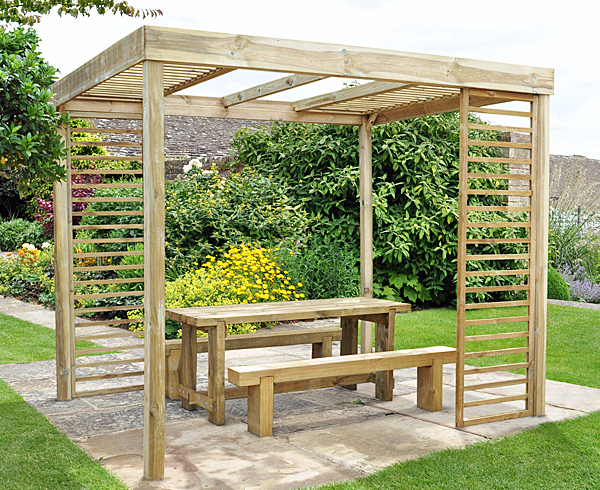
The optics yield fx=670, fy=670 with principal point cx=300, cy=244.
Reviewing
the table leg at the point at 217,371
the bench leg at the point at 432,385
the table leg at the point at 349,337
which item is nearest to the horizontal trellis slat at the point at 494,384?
the bench leg at the point at 432,385

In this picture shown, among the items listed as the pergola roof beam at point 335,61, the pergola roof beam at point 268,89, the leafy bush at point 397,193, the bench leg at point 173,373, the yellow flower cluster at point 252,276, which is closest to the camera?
the pergola roof beam at point 335,61

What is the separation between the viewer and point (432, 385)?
551 cm

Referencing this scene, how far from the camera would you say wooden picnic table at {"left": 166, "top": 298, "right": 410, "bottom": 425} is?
5.19 m

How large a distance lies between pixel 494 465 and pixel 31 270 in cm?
1028

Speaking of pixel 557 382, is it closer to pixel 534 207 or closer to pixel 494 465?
pixel 534 207

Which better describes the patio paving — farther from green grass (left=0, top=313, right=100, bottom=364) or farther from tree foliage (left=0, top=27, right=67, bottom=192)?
tree foliage (left=0, top=27, right=67, bottom=192)

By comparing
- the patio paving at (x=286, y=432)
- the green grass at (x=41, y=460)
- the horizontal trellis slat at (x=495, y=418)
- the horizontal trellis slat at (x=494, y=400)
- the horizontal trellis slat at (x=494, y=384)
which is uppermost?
the horizontal trellis slat at (x=494, y=384)

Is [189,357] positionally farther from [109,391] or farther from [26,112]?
[26,112]

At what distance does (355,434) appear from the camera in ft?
16.2

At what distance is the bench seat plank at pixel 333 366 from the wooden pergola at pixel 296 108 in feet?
1.37

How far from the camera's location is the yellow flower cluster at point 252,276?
877cm

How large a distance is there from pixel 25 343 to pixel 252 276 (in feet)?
9.76

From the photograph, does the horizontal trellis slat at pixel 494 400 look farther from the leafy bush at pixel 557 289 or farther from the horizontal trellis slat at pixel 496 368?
the leafy bush at pixel 557 289

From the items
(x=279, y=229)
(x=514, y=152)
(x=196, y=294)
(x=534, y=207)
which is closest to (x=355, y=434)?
(x=534, y=207)
